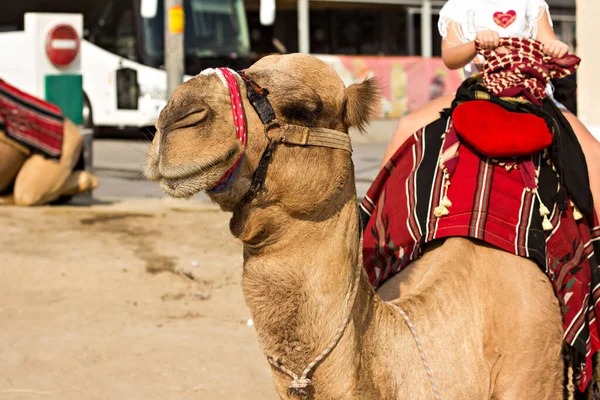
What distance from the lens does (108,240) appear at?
866 cm

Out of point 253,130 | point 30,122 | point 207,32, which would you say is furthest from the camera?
point 207,32


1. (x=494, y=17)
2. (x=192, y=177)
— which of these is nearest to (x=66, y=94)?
(x=494, y=17)

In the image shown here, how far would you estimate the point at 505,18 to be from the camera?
464cm

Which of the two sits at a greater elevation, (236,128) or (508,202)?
(236,128)

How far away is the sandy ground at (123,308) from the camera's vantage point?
5785mm

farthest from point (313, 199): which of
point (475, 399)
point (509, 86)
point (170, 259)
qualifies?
point (170, 259)

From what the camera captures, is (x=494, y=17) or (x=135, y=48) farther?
(x=135, y=48)

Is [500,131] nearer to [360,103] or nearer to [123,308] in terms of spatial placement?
[360,103]

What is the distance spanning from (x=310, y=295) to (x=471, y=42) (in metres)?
1.71

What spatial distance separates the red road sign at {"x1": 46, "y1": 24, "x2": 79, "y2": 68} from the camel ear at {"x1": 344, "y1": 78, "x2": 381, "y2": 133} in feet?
29.0

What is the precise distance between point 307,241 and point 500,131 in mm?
1085

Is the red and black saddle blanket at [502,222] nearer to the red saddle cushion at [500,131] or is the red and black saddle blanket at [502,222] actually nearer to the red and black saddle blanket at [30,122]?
the red saddle cushion at [500,131]

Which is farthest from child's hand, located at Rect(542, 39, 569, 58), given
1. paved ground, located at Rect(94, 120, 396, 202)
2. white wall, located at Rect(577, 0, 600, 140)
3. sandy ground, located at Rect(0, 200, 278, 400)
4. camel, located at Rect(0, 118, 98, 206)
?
camel, located at Rect(0, 118, 98, 206)

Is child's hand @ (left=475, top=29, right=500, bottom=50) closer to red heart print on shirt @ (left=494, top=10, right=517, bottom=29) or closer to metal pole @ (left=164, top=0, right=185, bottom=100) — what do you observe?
red heart print on shirt @ (left=494, top=10, right=517, bottom=29)
